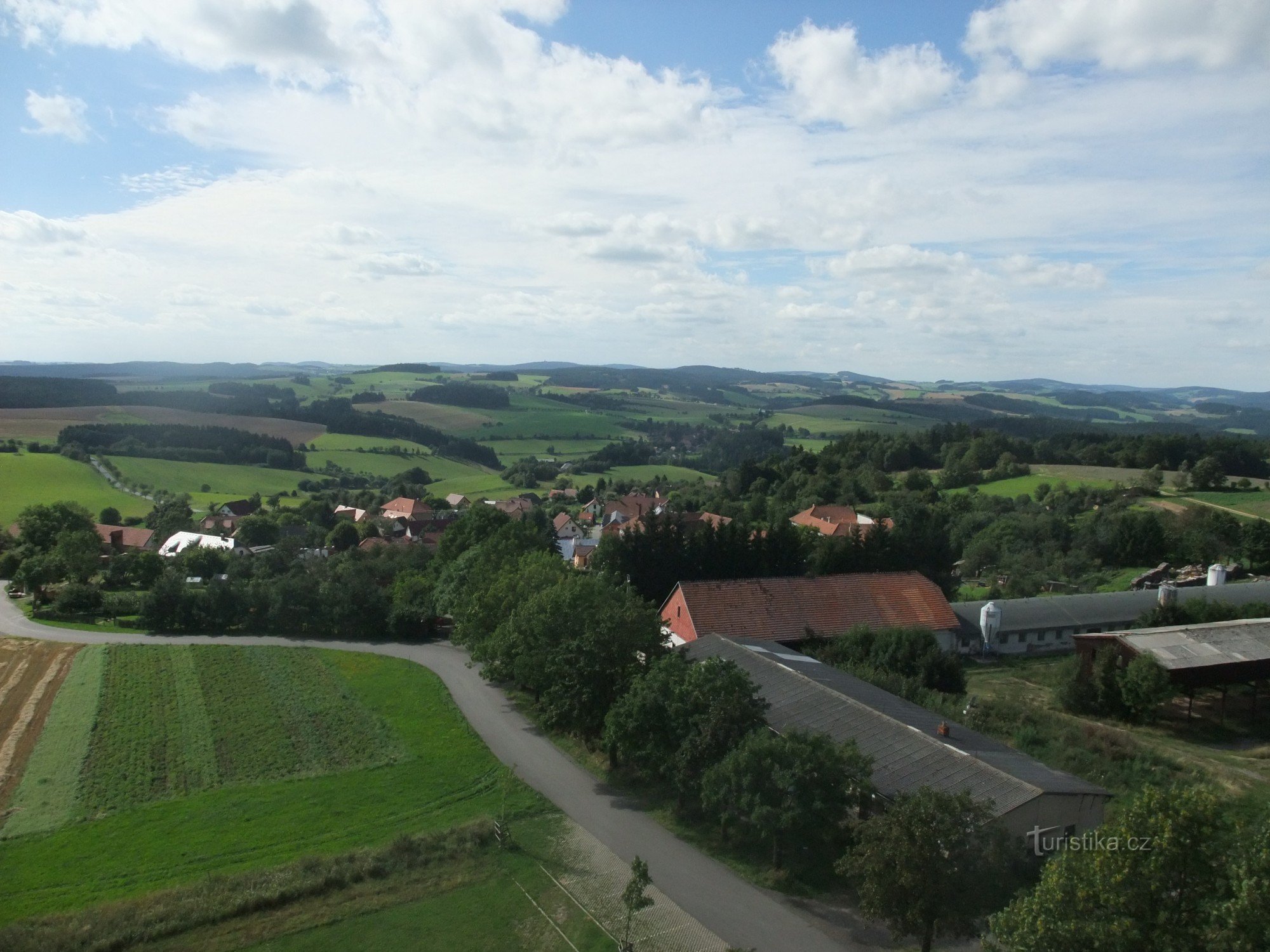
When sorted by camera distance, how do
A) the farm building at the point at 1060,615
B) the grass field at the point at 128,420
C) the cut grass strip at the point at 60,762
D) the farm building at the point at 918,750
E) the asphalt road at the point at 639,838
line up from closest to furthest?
the asphalt road at the point at 639,838, the farm building at the point at 918,750, the cut grass strip at the point at 60,762, the farm building at the point at 1060,615, the grass field at the point at 128,420

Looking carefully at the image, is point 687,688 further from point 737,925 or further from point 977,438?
point 977,438

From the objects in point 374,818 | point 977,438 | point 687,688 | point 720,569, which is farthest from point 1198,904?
point 977,438

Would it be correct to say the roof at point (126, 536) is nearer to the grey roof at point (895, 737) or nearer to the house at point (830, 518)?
the house at point (830, 518)

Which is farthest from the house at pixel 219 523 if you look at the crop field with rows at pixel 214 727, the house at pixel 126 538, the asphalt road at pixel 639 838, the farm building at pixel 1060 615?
the farm building at pixel 1060 615

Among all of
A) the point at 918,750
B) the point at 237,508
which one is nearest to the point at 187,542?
the point at 237,508

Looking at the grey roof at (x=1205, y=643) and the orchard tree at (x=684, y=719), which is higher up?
the orchard tree at (x=684, y=719)

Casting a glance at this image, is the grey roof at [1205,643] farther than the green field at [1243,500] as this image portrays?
No

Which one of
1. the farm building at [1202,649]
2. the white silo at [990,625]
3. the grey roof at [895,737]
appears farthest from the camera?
the white silo at [990,625]

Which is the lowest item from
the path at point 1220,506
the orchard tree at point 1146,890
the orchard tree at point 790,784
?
the path at point 1220,506
